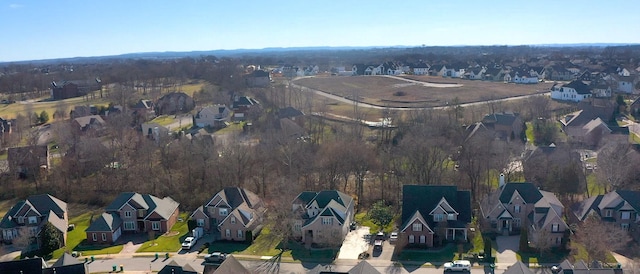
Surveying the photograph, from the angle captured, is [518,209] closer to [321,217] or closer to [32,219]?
[321,217]

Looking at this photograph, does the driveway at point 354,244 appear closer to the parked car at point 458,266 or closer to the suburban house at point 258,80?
the parked car at point 458,266

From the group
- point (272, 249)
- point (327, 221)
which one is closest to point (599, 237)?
point (327, 221)

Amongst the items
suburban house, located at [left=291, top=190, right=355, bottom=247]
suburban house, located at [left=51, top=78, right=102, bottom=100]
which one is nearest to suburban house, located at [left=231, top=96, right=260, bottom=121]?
suburban house, located at [left=291, top=190, right=355, bottom=247]

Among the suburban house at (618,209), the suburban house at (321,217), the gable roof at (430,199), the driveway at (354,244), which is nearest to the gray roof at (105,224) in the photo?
the suburban house at (321,217)

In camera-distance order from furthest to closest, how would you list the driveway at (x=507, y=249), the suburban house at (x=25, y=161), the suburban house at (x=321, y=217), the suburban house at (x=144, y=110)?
the suburban house at (x=144, y=110) → the suburban house at (x=25, y=161) → the suburban house at (x=321, y=217) → the driveway at (x=507, y=249)

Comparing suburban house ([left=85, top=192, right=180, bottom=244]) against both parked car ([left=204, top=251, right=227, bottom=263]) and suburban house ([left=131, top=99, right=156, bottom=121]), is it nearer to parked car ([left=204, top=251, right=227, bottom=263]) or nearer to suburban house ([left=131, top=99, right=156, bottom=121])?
parked car ([left=204, top=251, right=227, bottom=263])
